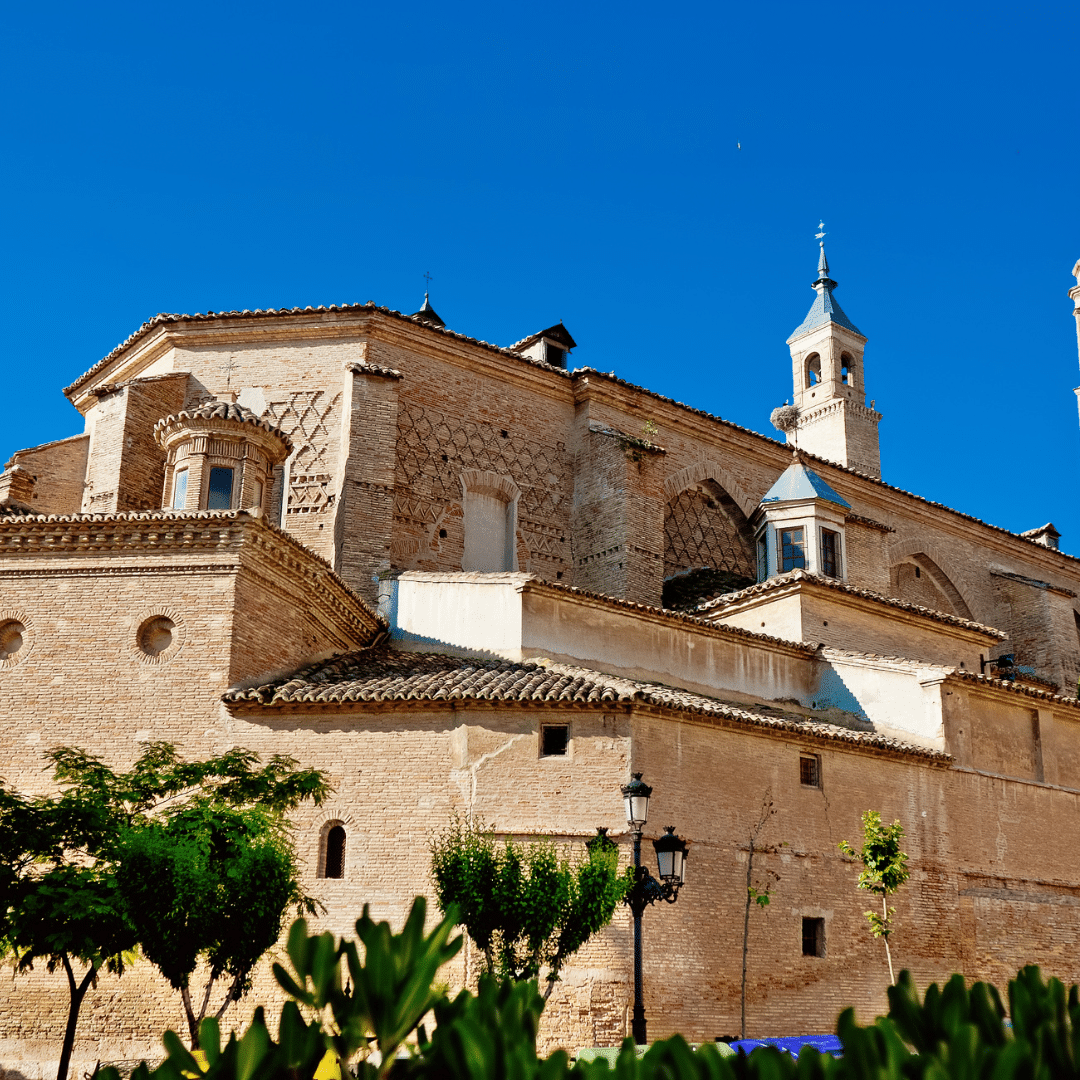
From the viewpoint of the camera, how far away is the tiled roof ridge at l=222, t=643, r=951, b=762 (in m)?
13.1

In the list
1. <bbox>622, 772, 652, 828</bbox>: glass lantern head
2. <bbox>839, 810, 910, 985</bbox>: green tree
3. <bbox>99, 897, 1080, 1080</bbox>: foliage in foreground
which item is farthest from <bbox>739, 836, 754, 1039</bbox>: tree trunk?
<bbox>99, 897, 1080, 1080</bbox>: foliage in foreground

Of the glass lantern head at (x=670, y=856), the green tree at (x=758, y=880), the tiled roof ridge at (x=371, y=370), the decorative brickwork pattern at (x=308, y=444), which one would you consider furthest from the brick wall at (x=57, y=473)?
the glass lantern head at (x=670, y=856)

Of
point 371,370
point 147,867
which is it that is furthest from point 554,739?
point 371,370

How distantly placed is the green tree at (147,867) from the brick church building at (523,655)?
3.20ft

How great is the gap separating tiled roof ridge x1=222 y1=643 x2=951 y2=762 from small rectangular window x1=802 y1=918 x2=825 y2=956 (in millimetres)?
2182

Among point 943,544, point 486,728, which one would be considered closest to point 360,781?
point 486,728

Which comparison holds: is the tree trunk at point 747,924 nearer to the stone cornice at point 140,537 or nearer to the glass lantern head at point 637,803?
the glass lantern head at point 637,803

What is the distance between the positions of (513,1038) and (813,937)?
12.2m

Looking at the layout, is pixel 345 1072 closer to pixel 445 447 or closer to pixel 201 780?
pixel 201 780

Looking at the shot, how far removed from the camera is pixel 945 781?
16.4 meters

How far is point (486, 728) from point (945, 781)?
271 inches

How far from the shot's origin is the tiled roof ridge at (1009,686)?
1689cm

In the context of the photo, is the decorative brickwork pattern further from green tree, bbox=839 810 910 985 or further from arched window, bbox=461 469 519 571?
green tree, bbox=839 810 910 985

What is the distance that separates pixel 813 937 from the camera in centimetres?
1441
